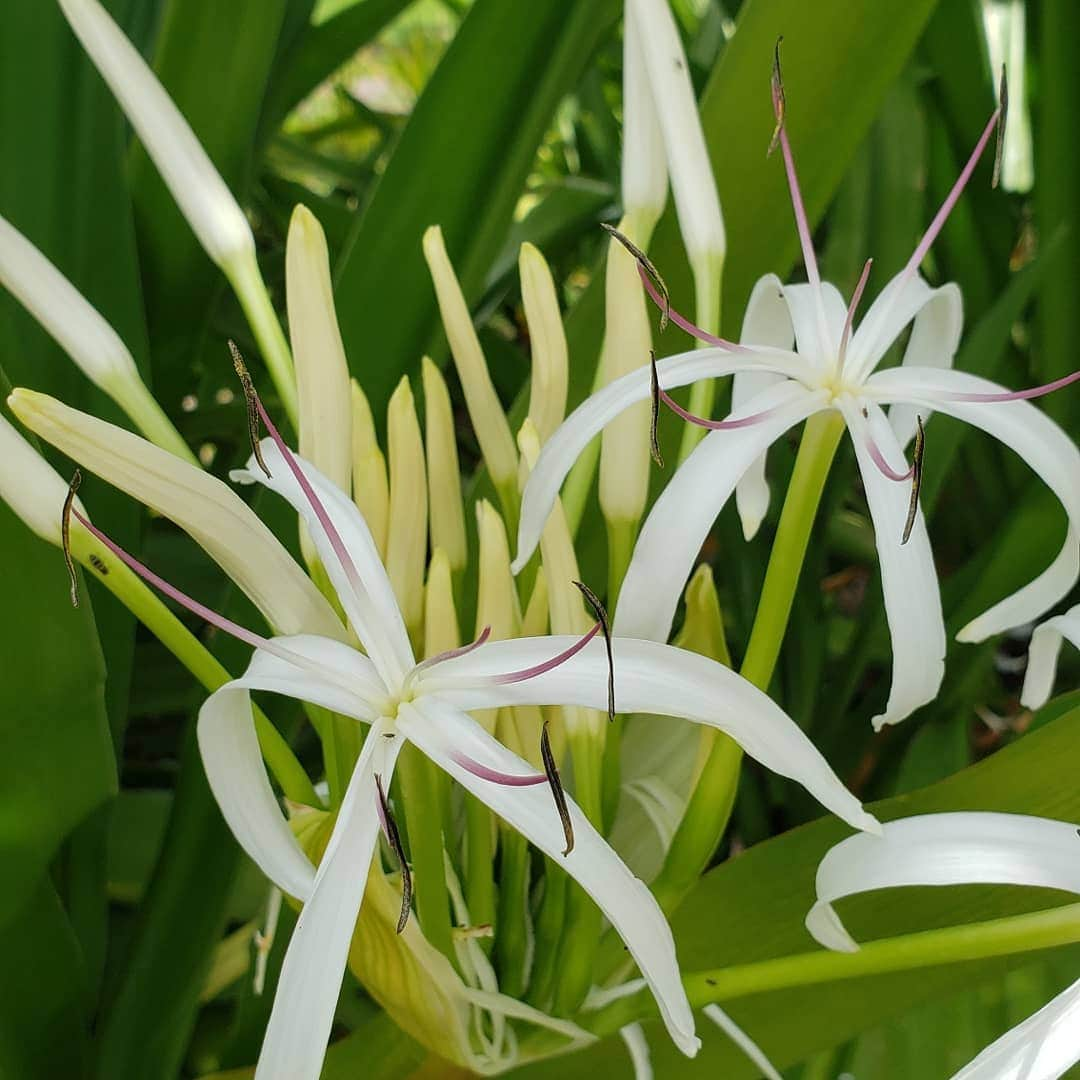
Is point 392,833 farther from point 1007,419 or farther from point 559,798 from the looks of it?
point 1007,419

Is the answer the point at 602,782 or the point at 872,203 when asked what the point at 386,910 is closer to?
the point at 602,782

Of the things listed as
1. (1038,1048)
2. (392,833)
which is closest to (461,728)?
(392,833)

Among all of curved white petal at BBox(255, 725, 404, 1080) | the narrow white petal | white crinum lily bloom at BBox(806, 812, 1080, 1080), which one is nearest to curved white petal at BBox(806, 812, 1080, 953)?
white crinum lily bloom at BBox(806, 812, 1080, 1080)

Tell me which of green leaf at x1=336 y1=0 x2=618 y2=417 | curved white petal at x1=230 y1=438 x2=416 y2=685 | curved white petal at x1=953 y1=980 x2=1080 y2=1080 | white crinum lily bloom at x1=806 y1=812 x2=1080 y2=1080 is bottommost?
curved white petal at x1=953 y1=980 x2=1080 y2=1080

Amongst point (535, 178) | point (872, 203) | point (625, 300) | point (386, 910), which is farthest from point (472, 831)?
point (535, 178)

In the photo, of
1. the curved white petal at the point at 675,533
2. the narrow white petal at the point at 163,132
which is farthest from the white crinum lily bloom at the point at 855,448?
the narrow white petal at the point at 163,132

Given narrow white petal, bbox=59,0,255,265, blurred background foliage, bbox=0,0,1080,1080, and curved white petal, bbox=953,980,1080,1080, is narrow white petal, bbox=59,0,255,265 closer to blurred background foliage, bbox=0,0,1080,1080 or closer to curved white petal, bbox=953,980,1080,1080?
blurred background foliage, bbox=0,0,1080,1080
